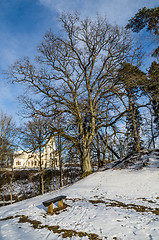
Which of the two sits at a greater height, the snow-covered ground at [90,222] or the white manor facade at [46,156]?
the white manor facade at [46,156]

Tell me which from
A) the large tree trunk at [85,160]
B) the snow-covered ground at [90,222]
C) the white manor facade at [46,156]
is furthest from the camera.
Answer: the large tree trunk at [85,160]

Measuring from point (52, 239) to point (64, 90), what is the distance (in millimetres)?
10954

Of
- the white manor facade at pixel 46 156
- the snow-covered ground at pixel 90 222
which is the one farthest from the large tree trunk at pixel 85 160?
the snow-covered ground at pixel 90 222

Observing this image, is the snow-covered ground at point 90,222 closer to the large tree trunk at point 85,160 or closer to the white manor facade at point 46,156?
the white manor facade at point 46,156

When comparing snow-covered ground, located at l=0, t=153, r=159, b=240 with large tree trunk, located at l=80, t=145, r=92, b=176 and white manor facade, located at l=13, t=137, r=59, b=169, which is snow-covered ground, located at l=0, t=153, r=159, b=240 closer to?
white manor facade, located at l=13, t=137, r=59, b=169

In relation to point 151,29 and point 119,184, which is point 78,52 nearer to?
point 151,29

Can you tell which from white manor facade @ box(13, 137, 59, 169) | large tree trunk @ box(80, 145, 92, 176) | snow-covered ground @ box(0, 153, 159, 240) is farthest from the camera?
large tree trunk @ box(80, 145, 92, 176)

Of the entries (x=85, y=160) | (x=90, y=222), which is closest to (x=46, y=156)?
(x=85, y=160)

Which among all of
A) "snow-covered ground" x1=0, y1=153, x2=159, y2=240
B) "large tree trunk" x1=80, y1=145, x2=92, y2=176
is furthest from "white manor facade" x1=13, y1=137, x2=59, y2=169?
"snow-covered ground" x1=0, y1=153, x2=159, y2=240

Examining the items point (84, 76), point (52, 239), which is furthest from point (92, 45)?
point (52, 239)

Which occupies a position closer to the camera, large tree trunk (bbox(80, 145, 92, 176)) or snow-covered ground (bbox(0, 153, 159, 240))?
snow-covered ground (bbox(0, 153, 159, 240))

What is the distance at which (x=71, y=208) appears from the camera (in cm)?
575

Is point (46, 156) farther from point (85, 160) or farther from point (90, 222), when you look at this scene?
point (90, 222)

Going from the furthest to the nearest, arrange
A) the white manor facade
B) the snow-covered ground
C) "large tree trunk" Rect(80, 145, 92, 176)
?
"large tree trunk" Rect(80, 145, 92, 176) < the white manor facade < the snow-covered ground
